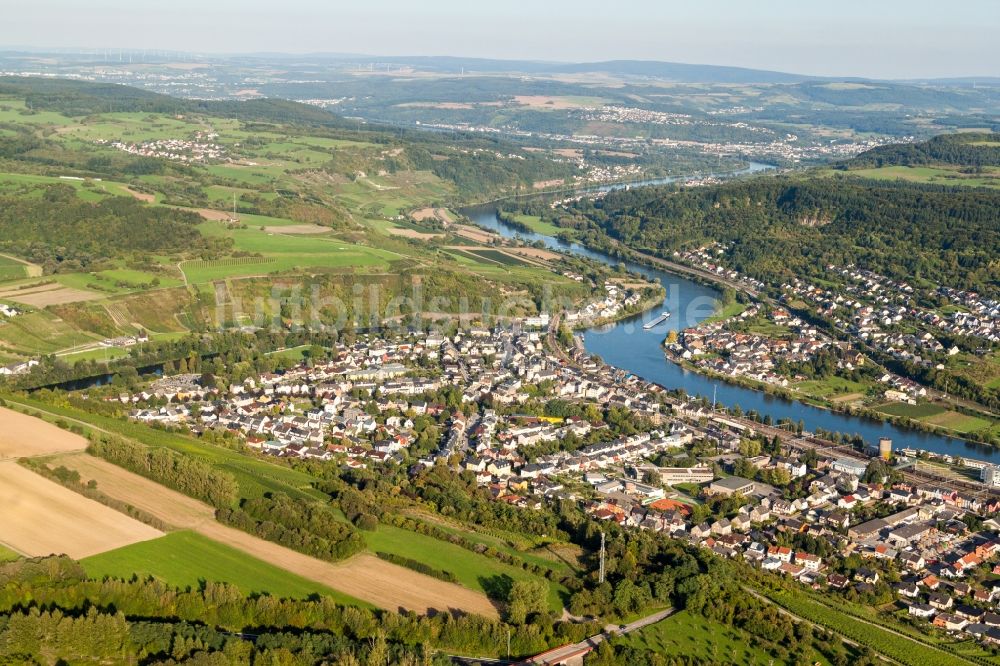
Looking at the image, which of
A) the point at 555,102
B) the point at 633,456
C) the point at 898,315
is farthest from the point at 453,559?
the point at 555,102

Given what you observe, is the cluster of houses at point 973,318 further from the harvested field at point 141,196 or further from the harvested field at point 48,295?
the harvested field at point 141,196

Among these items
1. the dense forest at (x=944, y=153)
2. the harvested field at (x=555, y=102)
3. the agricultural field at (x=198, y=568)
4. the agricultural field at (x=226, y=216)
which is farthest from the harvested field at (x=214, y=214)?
the harvested field at (x=555, y=102)

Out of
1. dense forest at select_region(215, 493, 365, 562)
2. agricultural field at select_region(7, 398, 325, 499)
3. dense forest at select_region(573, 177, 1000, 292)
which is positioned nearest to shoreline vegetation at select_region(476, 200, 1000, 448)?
dense forest at select_region(573, 177, 1000, 292)

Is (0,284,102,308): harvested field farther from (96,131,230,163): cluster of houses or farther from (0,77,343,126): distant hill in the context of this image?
(0,77,343,126): distant hill

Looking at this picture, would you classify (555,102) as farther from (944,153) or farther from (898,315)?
(898,315)

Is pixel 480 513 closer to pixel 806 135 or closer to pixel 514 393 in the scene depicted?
pixel 514 393
